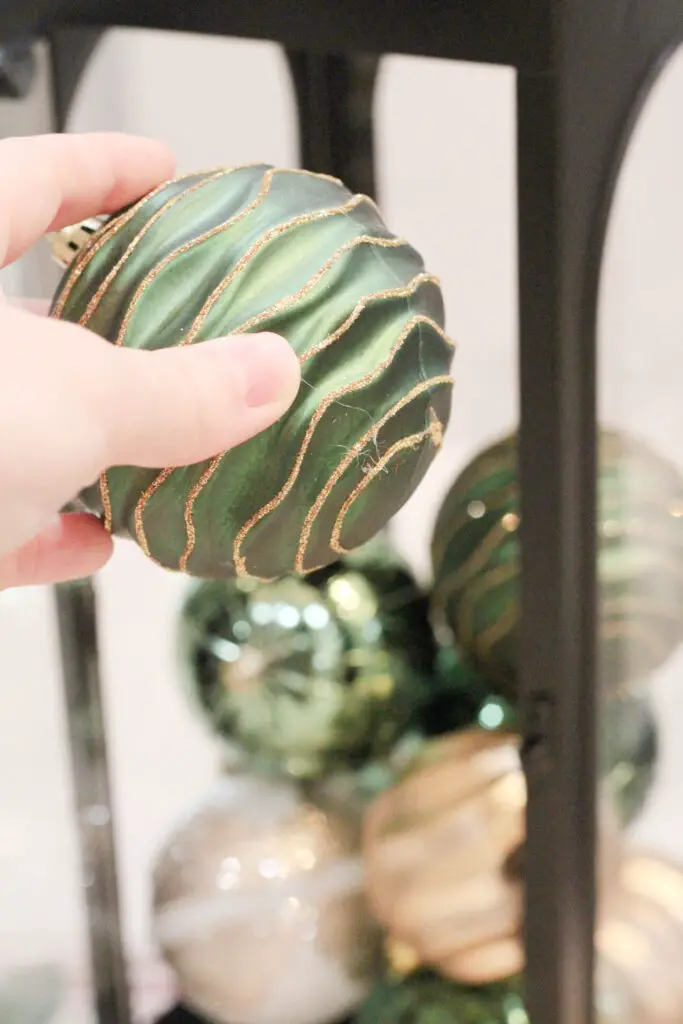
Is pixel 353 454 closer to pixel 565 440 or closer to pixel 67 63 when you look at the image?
pixel 565 440

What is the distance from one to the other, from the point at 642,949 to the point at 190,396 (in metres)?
0.32

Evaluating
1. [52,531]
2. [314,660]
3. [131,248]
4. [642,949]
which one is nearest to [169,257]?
[131,248]

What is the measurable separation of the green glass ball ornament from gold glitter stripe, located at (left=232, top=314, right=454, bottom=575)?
172mm

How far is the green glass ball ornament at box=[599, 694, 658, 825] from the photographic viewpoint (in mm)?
403

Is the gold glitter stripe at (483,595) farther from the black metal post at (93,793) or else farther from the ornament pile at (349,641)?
the black metal post at (93,793)

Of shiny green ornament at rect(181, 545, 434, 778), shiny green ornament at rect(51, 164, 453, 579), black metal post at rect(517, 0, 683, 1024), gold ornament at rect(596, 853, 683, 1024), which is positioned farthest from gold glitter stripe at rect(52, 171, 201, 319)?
gold ornament at rect(596, 853, 683, 1024)

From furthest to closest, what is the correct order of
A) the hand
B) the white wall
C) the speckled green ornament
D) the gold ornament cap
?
the white wall < the speckled green ornament < the gold ornament cap < the hand

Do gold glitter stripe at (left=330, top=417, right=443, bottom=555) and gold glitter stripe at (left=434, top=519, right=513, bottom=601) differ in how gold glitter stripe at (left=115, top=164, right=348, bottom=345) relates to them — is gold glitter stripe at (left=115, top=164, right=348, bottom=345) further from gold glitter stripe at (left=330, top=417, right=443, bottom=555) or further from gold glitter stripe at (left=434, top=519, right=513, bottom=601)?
gold glitter stripe at (left=434, top=519, right=513, bottom=601)

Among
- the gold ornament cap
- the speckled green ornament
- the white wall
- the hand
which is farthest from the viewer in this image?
the white wall

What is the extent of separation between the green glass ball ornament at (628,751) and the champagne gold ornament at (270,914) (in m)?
0.13

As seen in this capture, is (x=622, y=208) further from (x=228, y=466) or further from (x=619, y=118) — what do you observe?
(x=228, y=466)

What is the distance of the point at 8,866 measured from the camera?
594 millimetres

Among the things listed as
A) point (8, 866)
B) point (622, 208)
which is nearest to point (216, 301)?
point (622, 208)

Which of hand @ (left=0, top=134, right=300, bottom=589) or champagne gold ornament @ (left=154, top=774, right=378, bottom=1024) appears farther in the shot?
champagne gold ornament @ (left=154, top=774, right=378, bottom=1024)
